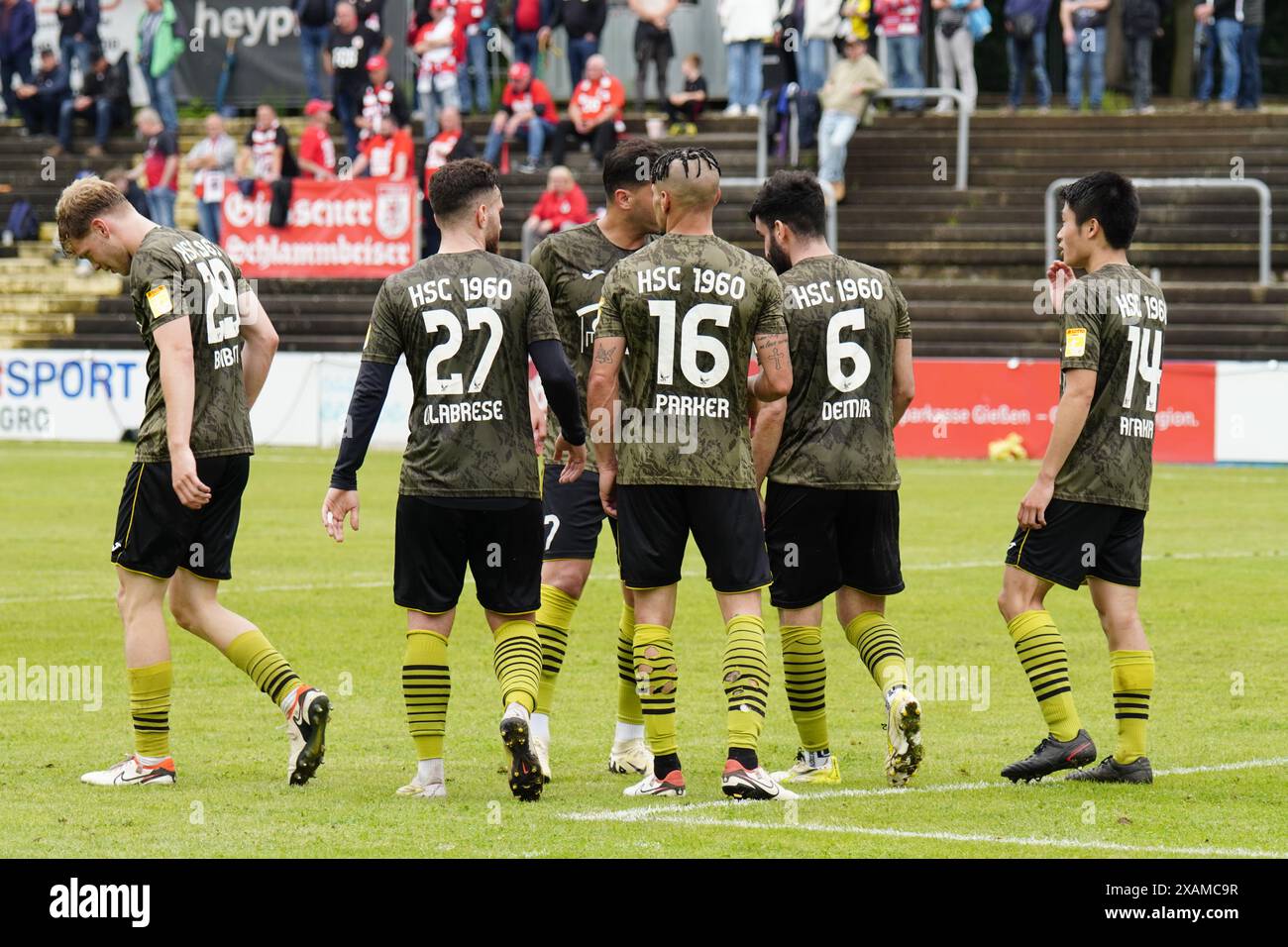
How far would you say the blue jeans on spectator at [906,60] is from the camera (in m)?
30.9

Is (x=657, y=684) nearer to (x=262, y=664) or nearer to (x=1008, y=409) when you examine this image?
(x=262, y=664)

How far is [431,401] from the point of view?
7.56 m

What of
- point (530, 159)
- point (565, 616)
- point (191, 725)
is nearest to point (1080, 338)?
point (565, 616)

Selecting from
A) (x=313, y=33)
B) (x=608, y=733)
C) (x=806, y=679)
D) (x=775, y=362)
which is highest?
(x=313, y=33)

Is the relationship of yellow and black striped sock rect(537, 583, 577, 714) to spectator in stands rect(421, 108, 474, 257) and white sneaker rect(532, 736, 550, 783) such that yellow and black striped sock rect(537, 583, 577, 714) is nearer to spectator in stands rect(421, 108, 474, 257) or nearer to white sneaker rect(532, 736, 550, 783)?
white sneaker rect(532, 736, 550, 783)

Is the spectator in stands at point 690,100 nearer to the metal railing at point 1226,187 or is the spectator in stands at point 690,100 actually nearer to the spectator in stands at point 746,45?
the spectator in stands at point 746,45

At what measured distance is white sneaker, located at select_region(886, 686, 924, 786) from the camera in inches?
296

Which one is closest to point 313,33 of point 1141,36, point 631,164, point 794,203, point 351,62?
point 351,62

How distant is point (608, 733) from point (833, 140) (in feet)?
70.9

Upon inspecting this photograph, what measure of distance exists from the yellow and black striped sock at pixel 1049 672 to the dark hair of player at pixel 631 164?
2304 mm

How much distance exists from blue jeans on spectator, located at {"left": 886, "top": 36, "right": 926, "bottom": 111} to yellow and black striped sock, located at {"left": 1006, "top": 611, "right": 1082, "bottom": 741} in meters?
23.9

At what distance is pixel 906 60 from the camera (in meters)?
31.1

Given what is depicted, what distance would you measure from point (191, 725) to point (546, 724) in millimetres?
1723

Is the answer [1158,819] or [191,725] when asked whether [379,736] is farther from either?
[1158,819]
